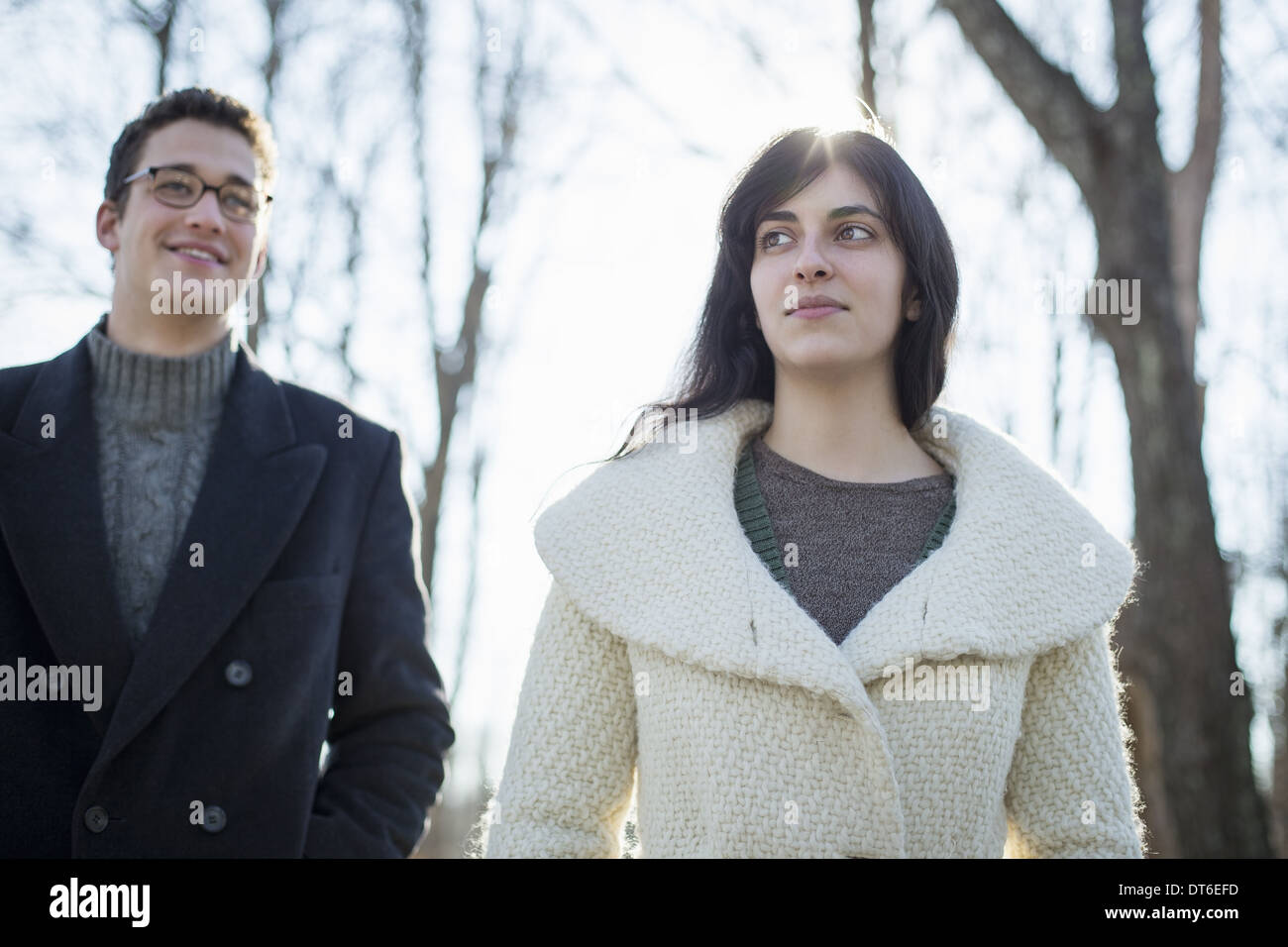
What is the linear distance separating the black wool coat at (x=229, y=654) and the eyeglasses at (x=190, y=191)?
0.40m

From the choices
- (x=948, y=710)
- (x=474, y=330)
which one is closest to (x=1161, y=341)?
(x=948, y=710)

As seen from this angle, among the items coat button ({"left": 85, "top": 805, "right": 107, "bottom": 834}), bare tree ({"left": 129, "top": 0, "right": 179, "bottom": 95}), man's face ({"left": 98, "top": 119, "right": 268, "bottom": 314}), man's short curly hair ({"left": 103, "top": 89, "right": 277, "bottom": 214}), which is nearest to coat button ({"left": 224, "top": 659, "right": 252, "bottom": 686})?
coat button ({"left": 85, "top": 805, "right": 107, "bottom": 834})

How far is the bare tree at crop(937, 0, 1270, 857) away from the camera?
4.73m

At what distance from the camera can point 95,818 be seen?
2.26 metres

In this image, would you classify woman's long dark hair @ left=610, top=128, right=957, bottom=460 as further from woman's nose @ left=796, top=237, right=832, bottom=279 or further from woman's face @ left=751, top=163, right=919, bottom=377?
woman's nose @ left=796, top=237, right=832, bottom=279

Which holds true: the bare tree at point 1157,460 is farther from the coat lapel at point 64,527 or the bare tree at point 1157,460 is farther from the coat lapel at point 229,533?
the coat lapel at point 64,527

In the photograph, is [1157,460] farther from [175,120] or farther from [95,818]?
[95,818]

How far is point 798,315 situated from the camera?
2.26 metres

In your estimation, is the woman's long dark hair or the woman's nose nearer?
the woman's nose

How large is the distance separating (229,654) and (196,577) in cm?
18

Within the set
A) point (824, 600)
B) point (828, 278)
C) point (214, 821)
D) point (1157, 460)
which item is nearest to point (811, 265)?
point (828, 278)

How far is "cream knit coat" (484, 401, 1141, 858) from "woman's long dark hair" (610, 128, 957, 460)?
243 millimetres
